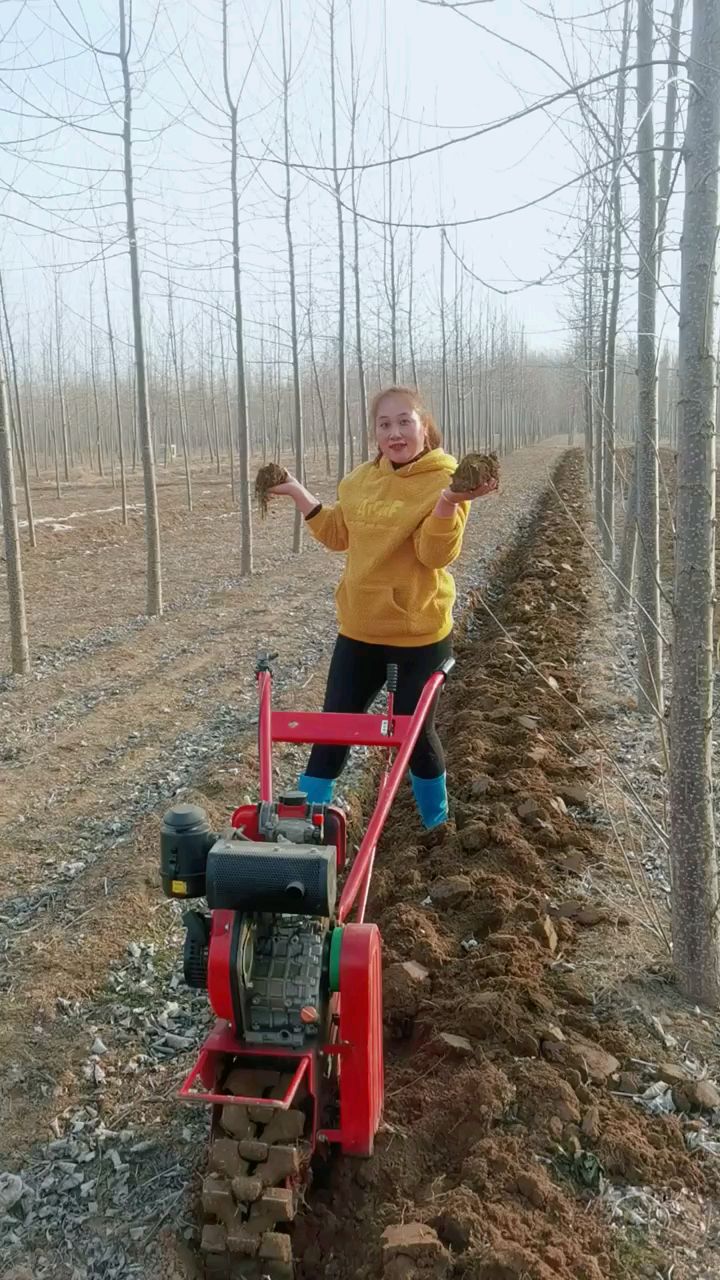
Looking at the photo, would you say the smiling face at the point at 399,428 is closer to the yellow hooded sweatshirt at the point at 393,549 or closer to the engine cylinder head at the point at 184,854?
the yellow hooded sweatshirt at the point at 393,549

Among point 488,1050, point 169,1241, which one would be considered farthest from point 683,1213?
point 169,1241

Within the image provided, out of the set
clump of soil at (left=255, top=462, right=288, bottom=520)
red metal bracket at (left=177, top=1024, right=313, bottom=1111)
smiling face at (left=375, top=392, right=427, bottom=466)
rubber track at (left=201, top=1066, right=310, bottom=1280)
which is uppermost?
smiling face at (left=375, top=392, right=427, bottom=466)

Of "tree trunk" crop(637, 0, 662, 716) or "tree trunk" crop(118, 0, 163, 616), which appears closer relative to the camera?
"tree trunk" crop(637, 0, 662, 716)

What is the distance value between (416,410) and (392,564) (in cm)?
56

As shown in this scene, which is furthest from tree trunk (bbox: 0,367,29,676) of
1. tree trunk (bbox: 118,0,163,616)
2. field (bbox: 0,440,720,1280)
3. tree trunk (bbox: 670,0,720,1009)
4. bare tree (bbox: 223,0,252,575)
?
tree trunk (bbox: 670,0,720,1009)

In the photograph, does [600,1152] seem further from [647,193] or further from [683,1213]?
[647,193]

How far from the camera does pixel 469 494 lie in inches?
113

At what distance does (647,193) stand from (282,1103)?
17.9 feet

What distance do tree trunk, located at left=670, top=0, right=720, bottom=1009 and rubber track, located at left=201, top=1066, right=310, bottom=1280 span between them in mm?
1379

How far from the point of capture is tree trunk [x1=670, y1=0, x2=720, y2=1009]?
2516 mm

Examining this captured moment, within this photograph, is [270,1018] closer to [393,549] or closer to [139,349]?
[393,549]

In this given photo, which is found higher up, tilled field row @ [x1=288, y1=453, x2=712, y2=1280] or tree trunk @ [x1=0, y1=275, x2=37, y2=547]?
tree trunk @ [x1=0, y1=275, x2=37, y2=547]

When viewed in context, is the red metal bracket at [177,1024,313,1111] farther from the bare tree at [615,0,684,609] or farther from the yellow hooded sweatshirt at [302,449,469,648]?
the yellow hooded sweatshirt at [302,449,469,648]

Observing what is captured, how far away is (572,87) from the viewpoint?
251 cm
